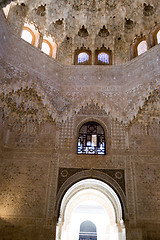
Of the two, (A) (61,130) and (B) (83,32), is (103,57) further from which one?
(A) (61,130)

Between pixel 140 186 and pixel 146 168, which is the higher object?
pixel 146 168

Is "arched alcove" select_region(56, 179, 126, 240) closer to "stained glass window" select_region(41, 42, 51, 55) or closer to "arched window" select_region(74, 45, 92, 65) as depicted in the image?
"arched window" select_region(74, 45, 92, 65)

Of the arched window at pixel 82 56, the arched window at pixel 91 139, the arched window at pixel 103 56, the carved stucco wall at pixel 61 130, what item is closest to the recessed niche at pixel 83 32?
the arched window at pixel 82 56

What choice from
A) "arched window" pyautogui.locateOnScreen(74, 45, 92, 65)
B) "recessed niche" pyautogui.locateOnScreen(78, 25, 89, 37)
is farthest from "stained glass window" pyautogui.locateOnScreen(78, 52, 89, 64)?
"recessed niche" pyautogui.locateOnScreen(78, 25, 89, 37)

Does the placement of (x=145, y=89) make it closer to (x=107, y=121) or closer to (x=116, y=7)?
(x=107, y=121)

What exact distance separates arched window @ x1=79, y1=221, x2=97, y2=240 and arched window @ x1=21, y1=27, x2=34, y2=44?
16.6 metres

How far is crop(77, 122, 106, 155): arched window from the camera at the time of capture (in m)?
9.70

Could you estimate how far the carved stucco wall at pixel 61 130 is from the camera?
27.5ft

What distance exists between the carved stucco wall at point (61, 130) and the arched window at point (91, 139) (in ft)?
0.97

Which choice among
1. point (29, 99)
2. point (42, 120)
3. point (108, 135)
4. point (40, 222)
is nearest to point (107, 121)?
point (108, 135)

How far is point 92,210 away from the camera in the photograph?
16.1 meters

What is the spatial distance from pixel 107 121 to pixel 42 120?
3065 mm

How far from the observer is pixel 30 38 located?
1091 centimetres

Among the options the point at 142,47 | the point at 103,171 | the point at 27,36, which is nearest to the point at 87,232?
the point at 103,171
